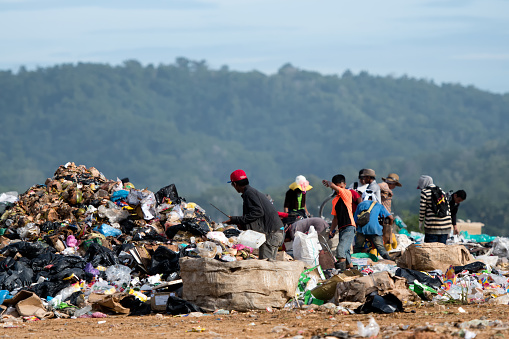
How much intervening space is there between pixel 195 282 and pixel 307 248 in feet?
7.29

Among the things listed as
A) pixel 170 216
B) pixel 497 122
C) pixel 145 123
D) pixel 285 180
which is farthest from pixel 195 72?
pixel 170 216

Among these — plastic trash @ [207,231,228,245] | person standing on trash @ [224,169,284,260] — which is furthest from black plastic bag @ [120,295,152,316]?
plastic trash @ [207,231,228,245]

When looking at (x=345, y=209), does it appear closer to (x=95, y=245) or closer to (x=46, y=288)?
(x=95, y=245)

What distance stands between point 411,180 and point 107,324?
10669 centimetres

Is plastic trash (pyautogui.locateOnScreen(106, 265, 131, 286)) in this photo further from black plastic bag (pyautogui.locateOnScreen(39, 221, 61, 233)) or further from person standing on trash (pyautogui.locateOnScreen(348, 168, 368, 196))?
person standing on trash (pyautogui.locateOnScreen(348, 168, 368, 196))

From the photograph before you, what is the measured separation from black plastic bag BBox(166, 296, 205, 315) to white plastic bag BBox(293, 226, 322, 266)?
228 cm

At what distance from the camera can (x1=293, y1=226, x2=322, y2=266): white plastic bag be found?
904 centimetres

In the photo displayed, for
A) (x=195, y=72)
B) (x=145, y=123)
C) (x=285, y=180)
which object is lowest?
(x=285, y=180)

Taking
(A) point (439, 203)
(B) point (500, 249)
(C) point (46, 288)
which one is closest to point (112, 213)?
(C) point (46, 288)

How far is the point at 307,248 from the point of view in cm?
905

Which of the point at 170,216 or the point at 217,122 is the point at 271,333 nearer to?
the point at 170,216

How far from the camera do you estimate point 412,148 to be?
148 m

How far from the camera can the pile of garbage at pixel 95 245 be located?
781 centimetres

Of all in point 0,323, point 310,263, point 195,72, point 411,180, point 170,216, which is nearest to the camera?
point 0,323
